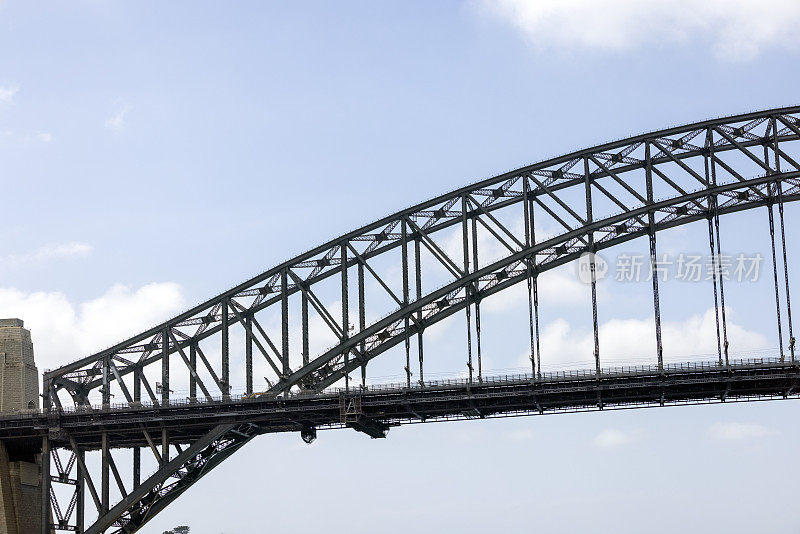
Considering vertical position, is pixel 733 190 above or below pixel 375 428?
above

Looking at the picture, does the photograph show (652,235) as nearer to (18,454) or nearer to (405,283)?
(405,283)

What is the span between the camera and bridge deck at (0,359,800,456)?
8975 cm

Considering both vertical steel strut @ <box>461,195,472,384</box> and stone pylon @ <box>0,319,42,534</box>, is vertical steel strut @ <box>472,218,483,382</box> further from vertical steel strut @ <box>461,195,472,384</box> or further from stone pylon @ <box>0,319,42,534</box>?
stone pylon @ <box>0,319,42,534</box>

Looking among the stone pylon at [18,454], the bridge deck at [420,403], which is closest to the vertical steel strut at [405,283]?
the bridge deck at [420,403]

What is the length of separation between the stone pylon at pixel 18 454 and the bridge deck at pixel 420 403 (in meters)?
1.77

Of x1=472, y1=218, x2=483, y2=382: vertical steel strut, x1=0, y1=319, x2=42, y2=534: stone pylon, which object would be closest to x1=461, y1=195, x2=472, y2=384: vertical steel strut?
x1=472, y1=218, x2=483, y2=382: vertical steel strut

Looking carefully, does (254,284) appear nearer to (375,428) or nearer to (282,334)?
(282,334)

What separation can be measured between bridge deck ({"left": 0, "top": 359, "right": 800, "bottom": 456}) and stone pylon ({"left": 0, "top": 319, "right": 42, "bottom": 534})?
177 centimetres

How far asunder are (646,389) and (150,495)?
37.1 meters

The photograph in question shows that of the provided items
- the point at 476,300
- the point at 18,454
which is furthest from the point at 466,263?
the point at 18,454

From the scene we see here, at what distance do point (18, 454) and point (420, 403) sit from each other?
32447 millimetres

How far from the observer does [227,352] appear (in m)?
100

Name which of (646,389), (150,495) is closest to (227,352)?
(150,495)

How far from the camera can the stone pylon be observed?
98125 millimetres
